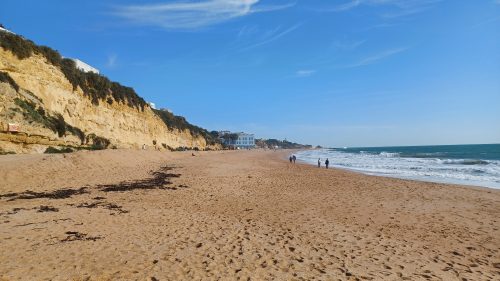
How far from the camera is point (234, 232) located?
888cm

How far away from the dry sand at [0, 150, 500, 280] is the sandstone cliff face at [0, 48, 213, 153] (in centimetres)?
593

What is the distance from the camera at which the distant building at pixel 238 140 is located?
164 meters

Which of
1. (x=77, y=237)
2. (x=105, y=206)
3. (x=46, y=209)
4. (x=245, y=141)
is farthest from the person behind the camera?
(x=245, y=141)

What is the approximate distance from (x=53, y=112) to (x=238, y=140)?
14191 cm

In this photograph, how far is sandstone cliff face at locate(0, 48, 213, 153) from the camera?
2225 cm

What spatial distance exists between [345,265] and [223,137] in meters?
160

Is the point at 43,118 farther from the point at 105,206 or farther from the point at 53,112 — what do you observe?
the point at 105,206

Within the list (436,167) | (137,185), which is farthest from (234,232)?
(436,167)

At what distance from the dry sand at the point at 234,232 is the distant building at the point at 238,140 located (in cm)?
14639

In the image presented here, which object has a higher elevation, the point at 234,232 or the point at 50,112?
the point at 50,112

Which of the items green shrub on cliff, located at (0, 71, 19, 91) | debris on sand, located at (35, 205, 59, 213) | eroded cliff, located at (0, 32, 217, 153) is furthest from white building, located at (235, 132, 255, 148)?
debris on sand, located at (35, 205, 59, 213)

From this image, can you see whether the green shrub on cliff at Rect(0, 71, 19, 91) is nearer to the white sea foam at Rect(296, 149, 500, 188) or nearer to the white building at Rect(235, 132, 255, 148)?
the white sea foam at Rect(296, 149, 500, 188)

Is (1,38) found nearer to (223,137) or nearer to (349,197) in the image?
(349,197)

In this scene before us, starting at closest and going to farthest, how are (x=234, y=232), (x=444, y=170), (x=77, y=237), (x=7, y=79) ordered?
(x=77, y=237)
(x=234, y=232)
(x=7, y=79)
(x=444, y=170)
